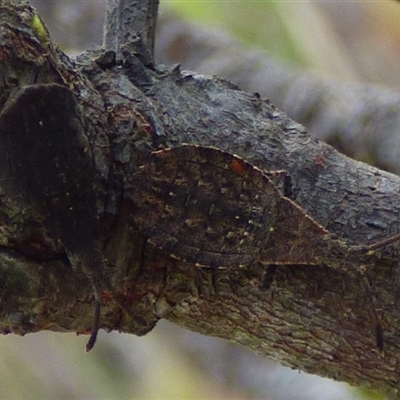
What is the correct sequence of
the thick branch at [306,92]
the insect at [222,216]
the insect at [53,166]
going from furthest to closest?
the thick branch at [306,92] < the insect at [222,216] < the insect at [53,166]

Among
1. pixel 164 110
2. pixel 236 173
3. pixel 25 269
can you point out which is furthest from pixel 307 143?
pixel 25 269

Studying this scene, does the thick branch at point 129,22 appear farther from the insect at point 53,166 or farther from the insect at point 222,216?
the insect at point 53,166

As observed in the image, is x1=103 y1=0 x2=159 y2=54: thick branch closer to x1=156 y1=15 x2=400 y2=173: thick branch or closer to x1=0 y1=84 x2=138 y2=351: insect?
x1=0 y1=84 x2=138 y2=351: insect

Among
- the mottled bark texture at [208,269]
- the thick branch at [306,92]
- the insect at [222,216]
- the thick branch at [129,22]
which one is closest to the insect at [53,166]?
the mottled bark texture at [208,269]

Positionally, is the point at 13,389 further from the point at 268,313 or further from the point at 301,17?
the point at 301,17

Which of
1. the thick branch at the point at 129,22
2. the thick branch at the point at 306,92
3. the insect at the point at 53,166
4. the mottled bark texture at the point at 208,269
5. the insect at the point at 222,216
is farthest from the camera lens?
the thick branch at the point at 306,92

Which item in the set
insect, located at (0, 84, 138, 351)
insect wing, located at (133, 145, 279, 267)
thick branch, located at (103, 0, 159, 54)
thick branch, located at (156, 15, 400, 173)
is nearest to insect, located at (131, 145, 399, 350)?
insect wing, located at (133, 145, 279, 267)
